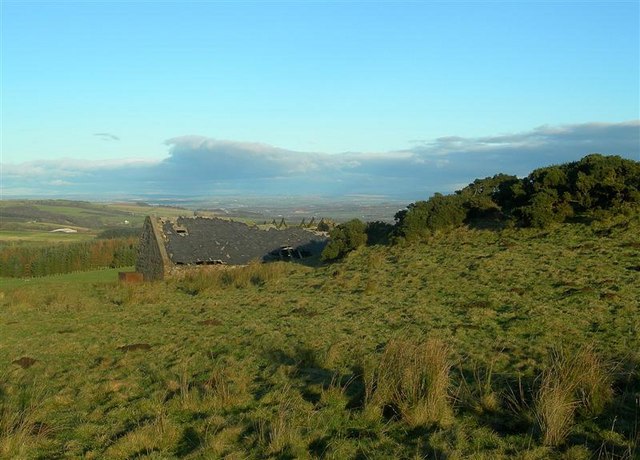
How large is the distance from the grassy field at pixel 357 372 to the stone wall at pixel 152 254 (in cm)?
1030

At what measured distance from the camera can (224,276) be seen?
22.6 m

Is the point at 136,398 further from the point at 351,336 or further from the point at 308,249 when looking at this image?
the point at 308,249

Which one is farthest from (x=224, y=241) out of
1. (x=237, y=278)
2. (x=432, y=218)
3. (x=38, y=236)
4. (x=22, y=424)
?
(x=38, y=236)

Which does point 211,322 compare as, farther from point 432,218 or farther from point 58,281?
point 58,281

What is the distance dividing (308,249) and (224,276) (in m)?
8.73

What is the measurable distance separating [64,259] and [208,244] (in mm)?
29723

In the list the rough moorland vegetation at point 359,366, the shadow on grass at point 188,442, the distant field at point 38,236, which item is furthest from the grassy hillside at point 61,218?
the shadow on grass at point 188,442

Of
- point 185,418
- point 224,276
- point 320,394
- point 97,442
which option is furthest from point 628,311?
point 224,276

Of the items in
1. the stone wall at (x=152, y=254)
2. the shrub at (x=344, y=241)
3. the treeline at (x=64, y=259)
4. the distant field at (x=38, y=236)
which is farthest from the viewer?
the distant field at (x=38, y=236)

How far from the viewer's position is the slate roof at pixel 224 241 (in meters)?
27.0

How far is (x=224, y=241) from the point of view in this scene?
28844 mm

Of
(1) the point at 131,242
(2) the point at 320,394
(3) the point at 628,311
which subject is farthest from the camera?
(1) the point at 131,242

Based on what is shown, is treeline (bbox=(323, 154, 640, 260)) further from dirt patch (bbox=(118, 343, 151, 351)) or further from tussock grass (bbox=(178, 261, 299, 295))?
dirt patch (bbox=(118, 343, 151, 351))

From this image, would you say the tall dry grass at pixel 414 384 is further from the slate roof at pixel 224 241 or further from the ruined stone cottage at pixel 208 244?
the slate roof at pixel 224 241
